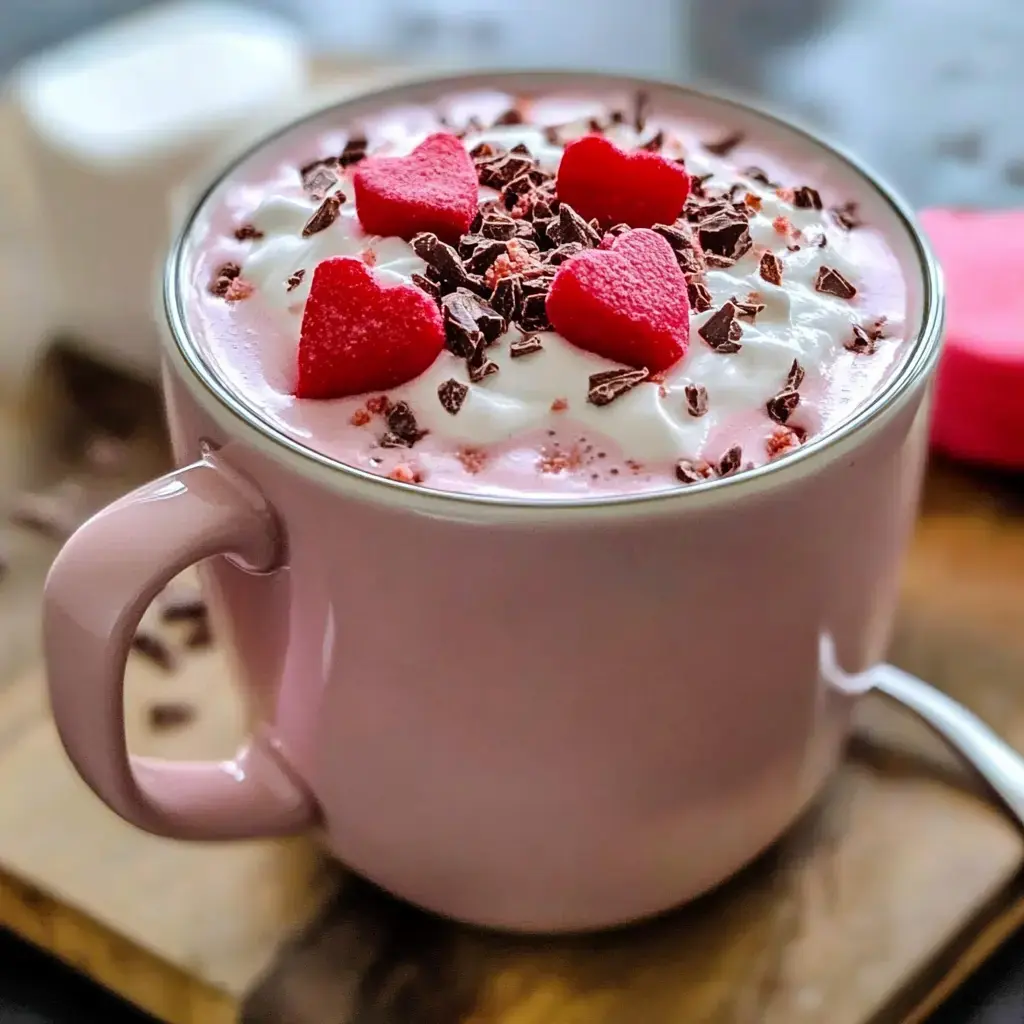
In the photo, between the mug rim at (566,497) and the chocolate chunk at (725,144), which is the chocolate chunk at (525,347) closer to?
the mug rim at (566,497)

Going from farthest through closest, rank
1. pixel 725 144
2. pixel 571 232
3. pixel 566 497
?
pixel 725 144, pixel 571 232, pixel 566 497

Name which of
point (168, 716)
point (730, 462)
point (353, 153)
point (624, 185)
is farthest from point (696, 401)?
point (168, 716)

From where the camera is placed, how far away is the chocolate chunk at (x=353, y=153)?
64cm

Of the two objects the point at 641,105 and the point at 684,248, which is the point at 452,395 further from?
the point at 641,105

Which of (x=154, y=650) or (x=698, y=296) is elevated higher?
(x=698, y=296)

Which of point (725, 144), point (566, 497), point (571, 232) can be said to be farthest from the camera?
point (725, 144)

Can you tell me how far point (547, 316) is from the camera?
52 centimetres

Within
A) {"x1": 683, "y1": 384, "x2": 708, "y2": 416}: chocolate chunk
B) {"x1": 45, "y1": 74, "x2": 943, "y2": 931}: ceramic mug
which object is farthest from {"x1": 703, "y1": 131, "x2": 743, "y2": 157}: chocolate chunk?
{"x1": 683, "y1": 384, "x2": 708, "y2": 416}: chocolate chunk

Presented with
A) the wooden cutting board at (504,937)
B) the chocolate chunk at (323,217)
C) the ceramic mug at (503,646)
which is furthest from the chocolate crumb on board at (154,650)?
the chocolate chunk at (323,217)

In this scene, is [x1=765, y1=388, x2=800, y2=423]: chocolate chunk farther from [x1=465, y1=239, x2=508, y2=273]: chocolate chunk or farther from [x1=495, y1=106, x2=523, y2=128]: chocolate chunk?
[x1=495, y1=106, x2=523, y2=128]: chocolate chunk

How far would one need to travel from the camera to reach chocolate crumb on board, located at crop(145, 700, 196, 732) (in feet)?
2.32

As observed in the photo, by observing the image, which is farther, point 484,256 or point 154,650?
point 154,650

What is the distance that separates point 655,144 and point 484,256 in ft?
0.47

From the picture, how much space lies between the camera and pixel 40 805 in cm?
67
